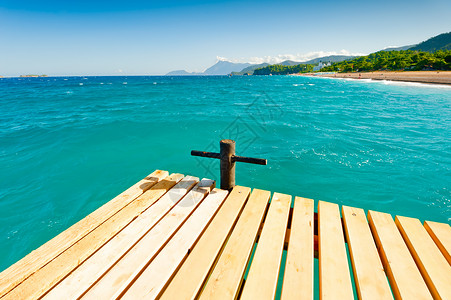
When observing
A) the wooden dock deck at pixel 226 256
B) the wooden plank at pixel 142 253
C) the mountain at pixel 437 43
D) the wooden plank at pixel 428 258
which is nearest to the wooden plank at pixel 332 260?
the wooden dock deck at pixel 226 256

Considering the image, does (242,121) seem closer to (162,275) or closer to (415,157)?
(415,157)

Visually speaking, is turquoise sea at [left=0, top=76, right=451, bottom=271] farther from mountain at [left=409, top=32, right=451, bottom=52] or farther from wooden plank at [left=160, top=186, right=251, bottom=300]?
mountain at [left=409, top=32, right=451, bottom=52]

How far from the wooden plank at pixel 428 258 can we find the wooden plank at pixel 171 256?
8.49ft

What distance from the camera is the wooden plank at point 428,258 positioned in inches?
80.5

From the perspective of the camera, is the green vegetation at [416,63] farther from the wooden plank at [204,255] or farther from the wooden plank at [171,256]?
the wooden plank at [171,256]

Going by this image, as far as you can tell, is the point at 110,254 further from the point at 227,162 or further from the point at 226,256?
the point at 227,162

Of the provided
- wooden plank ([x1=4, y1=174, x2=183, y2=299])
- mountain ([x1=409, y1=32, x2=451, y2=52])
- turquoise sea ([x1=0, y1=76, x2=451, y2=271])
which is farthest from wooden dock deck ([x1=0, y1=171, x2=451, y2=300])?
mountain ([x1=409, y1=32, x2=451, y2=52])

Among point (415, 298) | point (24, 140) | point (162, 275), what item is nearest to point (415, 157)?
point (415, 298)

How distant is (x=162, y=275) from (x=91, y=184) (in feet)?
24.1

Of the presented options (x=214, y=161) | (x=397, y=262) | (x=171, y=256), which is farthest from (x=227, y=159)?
(x=214, y=161)

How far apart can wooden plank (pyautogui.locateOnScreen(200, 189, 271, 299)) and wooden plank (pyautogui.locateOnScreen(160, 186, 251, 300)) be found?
0.26ft

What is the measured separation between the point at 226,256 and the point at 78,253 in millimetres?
1770

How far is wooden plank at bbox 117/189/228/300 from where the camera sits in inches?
77.9

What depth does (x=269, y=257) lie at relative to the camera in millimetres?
2387
